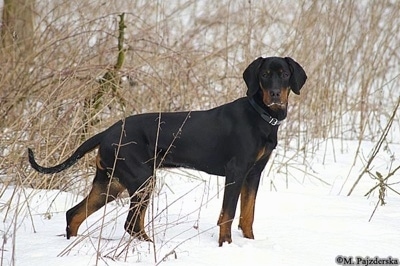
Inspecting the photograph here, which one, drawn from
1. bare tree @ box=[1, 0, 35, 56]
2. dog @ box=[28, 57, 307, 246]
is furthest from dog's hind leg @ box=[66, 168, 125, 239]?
bare tree @ box=[1, 0, 35, 56]

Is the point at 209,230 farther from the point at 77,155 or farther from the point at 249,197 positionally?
the point at 77,155

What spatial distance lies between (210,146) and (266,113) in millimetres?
427

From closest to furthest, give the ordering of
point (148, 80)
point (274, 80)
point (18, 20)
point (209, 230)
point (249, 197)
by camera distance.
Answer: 1. point (274, 80)
2. point (249, 197)
3. point (209, 230)
4. point (148, 80)
5. point (18, 20)

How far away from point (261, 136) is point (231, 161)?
25 cm

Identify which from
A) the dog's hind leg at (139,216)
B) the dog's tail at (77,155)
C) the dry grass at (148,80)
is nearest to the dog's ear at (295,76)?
the dog's hind leg at (139,216)

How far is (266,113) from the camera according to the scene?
189 inches

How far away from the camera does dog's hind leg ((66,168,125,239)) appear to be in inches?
191

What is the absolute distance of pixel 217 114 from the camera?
4957 mm

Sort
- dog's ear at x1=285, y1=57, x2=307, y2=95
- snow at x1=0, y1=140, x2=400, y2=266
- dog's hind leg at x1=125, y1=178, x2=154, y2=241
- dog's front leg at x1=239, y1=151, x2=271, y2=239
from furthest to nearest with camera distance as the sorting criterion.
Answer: dog's front leg at x1=239, y1=151, x2=271, y2=239 < dog's ear at x1=285, y1=57, x2=307, y2=95 < dog's hind leg at x1=125, y1=178, x2=154, y2=241 < snow at x1=0, y1=140, x2=400, y2=266

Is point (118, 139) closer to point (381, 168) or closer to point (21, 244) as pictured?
point (21, 244)

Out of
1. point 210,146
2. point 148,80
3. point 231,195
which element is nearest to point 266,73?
point 210,146

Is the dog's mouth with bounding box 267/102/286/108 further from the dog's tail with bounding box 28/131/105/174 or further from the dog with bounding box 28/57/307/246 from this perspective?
the dog's tail with bounding box 28/131/105/174

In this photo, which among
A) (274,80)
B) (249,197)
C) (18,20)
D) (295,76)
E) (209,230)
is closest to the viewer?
(274,80)

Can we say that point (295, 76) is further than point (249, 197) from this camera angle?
No
